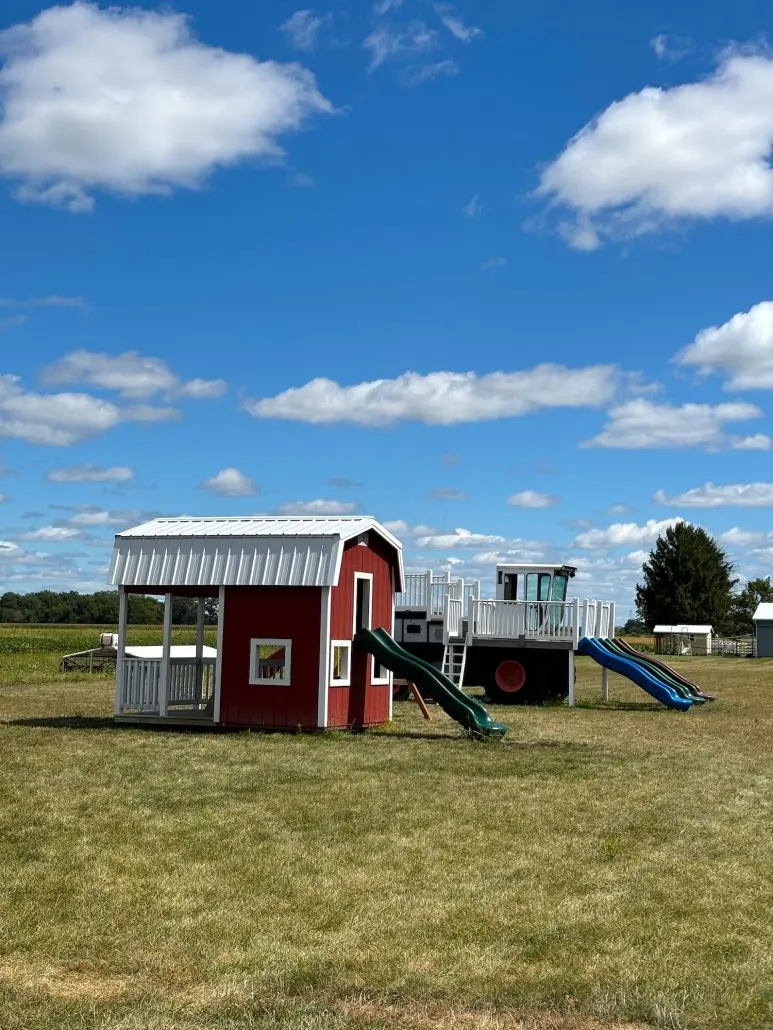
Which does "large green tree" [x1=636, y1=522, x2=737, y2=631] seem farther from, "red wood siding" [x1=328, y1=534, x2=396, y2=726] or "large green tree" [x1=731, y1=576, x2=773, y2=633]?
"red wood siding" [x1=328, y1=534, x2=396, y2=726]

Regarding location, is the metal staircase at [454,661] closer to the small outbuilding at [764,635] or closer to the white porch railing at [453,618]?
the white porch railing at [453,618]

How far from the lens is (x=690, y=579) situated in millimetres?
86250

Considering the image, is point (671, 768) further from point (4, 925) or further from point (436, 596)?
point (436, 596)

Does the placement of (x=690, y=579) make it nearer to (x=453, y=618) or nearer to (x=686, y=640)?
(x=686, y=640)

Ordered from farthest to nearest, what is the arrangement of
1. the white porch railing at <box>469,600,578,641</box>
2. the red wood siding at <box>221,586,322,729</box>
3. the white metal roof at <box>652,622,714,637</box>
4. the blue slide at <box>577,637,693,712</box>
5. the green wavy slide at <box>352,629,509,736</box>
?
1. the white metal roof at <box>652,622,714,637</box>
2. the white porch railing at <box>469,600,578,641</box>
3. the blue slide at <box>577,637,693,712</box>
4. the red wood siding at <box>221,586,322,729</box>
5. the green wavy slide at <box>352,629,509,736</box>

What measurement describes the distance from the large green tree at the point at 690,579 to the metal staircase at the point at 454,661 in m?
60.2

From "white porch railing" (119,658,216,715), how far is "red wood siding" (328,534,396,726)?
10.2 ft

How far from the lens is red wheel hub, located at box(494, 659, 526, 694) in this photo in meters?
27.9

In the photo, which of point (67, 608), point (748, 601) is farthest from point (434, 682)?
point (67, 608)

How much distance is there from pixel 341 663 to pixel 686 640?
6031 cm

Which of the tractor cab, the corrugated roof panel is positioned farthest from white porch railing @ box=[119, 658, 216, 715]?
the tractor cab

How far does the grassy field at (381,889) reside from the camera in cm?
621

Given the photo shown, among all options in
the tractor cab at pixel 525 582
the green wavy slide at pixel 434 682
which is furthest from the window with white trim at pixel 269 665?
the tractor cab at pixel 525 582

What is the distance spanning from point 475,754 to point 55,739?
6.19 m
